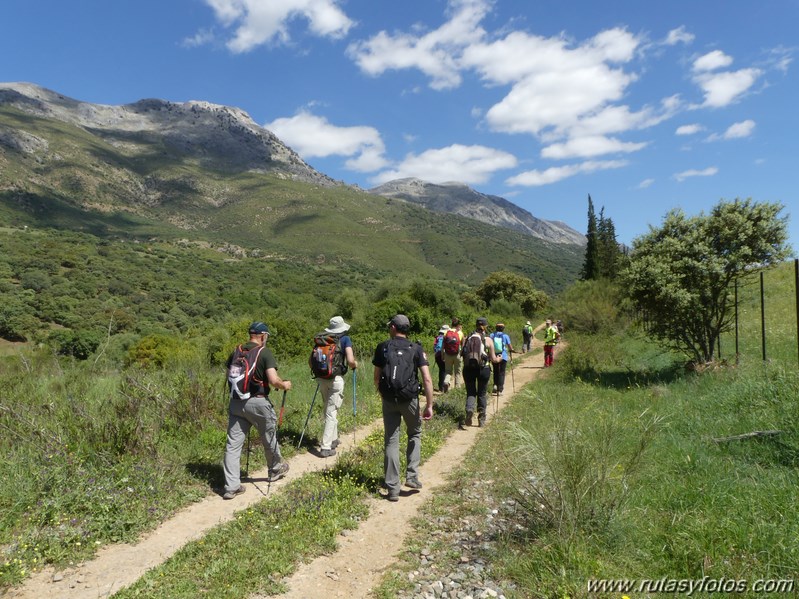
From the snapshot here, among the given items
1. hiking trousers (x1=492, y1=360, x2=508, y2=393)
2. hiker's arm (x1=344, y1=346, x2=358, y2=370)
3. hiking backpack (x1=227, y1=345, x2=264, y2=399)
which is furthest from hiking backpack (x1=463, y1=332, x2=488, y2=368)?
hiking backpack (x1=227, y1=345, x2=264, y2=399)

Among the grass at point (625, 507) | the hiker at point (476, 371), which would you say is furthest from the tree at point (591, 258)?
the grass at point (625, 507)

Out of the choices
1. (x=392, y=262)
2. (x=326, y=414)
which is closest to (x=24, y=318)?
(x=326, y=414)

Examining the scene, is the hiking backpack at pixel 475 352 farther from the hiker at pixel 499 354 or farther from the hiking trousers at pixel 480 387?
the hiker at pixel 499 354

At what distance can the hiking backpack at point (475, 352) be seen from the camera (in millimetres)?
8703

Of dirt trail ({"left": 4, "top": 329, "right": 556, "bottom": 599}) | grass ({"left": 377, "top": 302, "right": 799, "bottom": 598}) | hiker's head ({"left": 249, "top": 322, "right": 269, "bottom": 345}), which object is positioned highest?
hiker's head ({"left": 249, "top": 322, "right": 269, "bottom": 345})

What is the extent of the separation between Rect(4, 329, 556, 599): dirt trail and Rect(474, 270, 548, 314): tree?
52098 mm

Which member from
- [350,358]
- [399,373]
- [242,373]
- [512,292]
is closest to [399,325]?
[399,373]

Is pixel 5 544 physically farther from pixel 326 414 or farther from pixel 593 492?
pixel 593 492

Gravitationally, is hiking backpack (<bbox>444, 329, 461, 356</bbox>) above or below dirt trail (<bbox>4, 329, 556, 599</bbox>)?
above

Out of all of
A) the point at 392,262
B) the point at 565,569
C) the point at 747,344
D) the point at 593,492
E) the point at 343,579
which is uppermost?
the point at 392,262

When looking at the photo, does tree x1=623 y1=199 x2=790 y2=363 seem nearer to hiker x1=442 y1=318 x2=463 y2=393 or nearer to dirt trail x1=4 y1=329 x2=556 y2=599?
hiker x1=442 y1=318 x2=463 y2=393

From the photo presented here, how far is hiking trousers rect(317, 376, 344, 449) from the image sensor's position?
23.2 ft

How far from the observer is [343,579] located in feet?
12.3

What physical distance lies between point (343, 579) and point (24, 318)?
5117 cm
